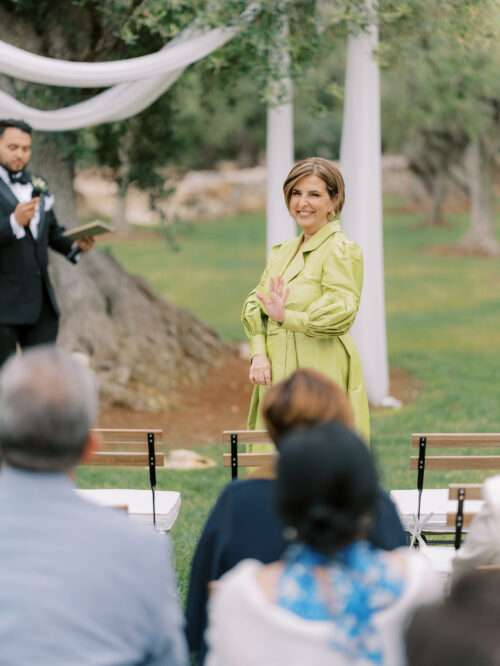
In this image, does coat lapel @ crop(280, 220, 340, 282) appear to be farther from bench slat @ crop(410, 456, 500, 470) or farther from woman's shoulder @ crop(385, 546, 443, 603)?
woman's shoulder @ crop(385, 546, 443, 603)

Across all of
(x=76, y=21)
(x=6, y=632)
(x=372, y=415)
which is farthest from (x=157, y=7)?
(x=6, y=632)

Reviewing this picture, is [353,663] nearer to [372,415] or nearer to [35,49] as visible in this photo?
[372,415]

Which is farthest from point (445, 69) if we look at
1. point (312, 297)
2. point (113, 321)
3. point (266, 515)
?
point (266, 515)

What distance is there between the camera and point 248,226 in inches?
1495

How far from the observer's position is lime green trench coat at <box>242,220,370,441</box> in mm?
5395

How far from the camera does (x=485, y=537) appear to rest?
→ 3.58 meters

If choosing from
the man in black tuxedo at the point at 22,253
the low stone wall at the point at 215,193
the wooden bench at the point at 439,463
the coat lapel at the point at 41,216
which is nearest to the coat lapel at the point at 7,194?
the man in black tuxedo at the point at 22,253

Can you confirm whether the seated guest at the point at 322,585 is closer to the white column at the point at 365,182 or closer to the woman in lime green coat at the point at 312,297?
the woman in lime green coat at the point at 312,297

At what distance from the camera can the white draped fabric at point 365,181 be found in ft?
34.6

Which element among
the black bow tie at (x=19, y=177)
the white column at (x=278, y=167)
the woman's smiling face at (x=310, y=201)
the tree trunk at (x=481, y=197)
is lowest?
the woman's smiling face at (x=310, y=201)

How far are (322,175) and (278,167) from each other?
215 inches

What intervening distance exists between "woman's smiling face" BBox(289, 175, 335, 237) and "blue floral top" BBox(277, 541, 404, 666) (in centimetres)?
284

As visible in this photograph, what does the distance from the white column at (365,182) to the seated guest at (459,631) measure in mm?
7994

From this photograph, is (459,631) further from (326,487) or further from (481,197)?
(481,197)
